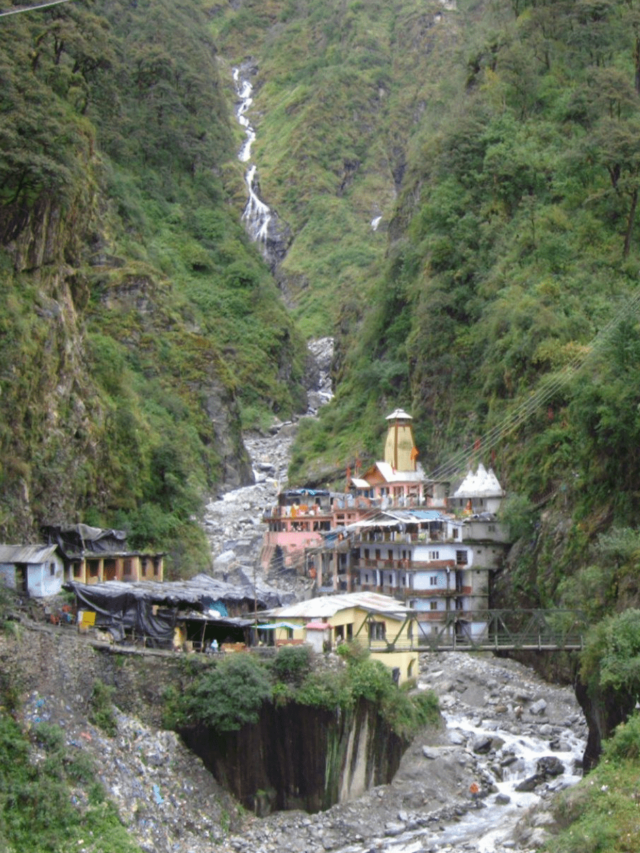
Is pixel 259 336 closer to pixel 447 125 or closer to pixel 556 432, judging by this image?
pixel 447 125

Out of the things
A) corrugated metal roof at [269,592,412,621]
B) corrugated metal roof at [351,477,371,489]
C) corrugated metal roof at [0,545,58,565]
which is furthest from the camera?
corrugated metal roof at [351,477,371,489]

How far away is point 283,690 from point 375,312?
58920 mm

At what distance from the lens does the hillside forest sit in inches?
2117

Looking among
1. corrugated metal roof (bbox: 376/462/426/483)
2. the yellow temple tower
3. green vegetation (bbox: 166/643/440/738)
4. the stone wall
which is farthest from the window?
the yellow temple tower

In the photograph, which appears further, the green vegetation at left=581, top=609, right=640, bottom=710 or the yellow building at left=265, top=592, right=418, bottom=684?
the yellow building at left=265, top=592, right=418, bottom=684

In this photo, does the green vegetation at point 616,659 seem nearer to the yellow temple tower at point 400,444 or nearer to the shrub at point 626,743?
the shrub at point 626,743

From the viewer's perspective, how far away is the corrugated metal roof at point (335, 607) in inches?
1850

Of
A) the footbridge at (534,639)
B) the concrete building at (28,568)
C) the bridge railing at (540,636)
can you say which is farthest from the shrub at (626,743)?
the concrete building at (28,568)

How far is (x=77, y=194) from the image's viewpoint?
62.9 m

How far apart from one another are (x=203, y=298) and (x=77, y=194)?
195 feet

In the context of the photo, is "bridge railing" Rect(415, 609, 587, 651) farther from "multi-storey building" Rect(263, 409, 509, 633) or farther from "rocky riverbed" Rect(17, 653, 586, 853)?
"multi-storey building" Rect(263, 409, 509, 633)

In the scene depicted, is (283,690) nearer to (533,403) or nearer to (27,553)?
(27,553)

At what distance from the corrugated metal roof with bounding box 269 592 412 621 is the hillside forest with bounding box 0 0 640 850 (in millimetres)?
7225

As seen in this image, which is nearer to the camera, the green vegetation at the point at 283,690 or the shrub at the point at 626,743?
the shrub at the point at 626,743
